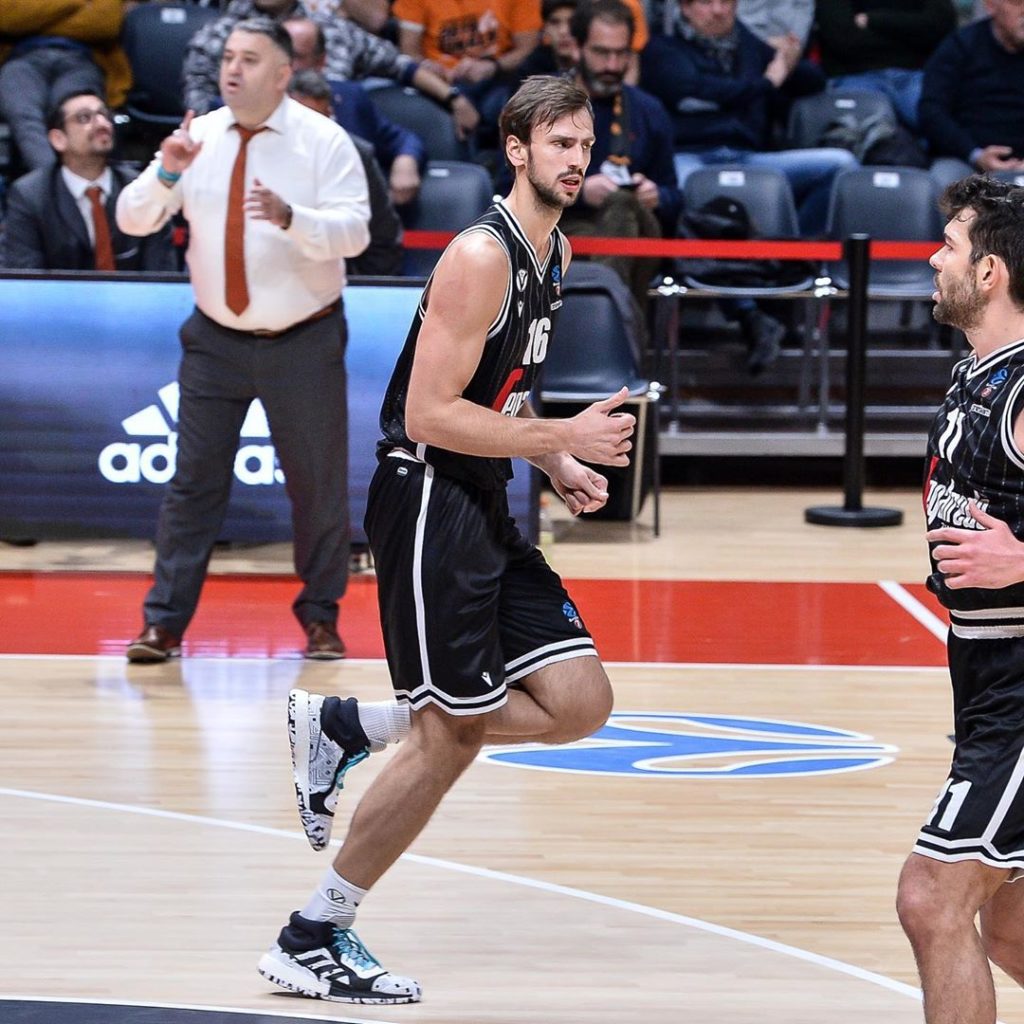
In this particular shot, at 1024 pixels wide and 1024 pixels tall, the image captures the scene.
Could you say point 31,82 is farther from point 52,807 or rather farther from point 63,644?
point 52,807

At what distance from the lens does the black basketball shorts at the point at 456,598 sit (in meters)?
3.74

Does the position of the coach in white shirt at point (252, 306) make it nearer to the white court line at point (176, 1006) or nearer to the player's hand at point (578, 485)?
the player's hand at point (578, 485)

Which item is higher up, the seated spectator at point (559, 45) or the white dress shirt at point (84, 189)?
the seated spectator at point (559, 45)

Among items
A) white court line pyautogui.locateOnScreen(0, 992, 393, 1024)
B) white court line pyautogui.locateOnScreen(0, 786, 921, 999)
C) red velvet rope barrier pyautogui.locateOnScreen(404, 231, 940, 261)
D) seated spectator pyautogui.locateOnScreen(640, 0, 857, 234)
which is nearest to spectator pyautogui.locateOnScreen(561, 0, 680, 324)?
red velvet rope barrier pyautogui.locateOnScreen(404, 231, 940, 261)

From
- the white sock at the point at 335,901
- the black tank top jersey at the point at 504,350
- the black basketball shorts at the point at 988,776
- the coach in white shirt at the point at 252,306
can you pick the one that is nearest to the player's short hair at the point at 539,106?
the black tank top jersey at the point at 504,350

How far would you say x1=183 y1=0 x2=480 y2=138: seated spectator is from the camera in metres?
9.31

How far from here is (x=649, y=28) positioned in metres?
11.6

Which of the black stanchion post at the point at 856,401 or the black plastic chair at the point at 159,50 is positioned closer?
the black stanchion post at the point at 856,401

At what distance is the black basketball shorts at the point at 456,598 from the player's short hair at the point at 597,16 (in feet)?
19.5

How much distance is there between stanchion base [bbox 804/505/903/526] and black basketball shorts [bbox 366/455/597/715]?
5.38 meters

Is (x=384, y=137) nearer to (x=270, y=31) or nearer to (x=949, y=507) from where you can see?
(x=270, y=31)

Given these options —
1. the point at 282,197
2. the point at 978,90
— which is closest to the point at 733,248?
the point at 978,90

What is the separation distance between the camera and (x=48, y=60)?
991 cm

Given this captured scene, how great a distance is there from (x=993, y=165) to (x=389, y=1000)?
26.0 feet
